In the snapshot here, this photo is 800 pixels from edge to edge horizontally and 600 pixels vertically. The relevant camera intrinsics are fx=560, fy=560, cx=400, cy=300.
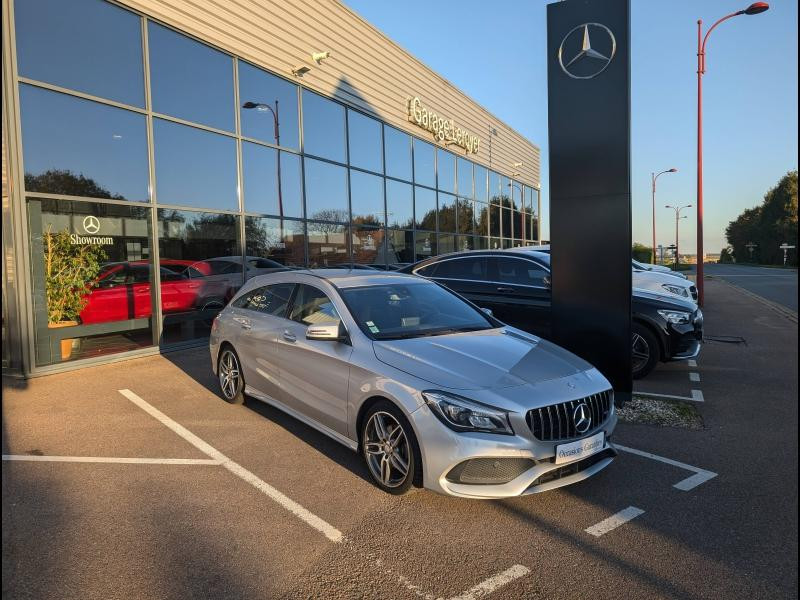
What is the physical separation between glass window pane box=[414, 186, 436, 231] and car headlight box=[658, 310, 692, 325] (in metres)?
11.4

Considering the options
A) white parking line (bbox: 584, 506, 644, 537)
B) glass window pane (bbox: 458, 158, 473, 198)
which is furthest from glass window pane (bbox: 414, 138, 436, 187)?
white parking line (bbox: 584, 506, 644, 537)

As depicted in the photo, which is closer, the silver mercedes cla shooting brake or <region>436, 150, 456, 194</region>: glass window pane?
the silver mercedes cla shooting brake

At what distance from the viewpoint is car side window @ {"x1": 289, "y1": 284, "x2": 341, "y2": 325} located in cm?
471

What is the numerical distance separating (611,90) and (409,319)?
10.8 feet

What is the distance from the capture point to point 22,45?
7.56 metres

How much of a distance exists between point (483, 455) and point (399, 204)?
45.4ft

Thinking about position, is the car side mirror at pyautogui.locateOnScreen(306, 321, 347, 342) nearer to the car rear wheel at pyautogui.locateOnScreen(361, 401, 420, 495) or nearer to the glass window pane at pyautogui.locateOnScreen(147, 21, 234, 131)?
the car rear wheel at pyautogui.locateOnScreen(361, 401, 420, 495)

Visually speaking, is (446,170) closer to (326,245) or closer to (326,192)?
(326,192)

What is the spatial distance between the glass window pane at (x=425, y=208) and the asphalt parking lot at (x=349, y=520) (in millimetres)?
12897

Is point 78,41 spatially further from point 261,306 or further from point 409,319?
point 409,319

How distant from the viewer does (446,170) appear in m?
19.7

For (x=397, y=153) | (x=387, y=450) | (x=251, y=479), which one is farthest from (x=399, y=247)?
(x=387, y=450)

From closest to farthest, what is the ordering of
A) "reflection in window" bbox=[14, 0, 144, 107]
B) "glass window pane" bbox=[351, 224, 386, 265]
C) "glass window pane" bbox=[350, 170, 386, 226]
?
"reflection in window" bbox=[14, 0, 144, 107] < "glass window pane" bbox=[350, 170, 386, 226] < "glass window pane" bbox=[351, 224, 386, 265]

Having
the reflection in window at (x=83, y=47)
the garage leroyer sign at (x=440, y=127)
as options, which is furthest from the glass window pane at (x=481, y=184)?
the reflection in window at (x=83, y=47)
